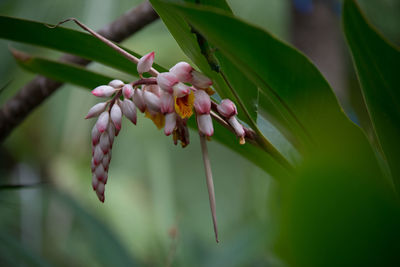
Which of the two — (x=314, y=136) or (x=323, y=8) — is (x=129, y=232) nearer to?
(x=323, y=8)

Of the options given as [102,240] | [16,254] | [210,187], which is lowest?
[102,240]

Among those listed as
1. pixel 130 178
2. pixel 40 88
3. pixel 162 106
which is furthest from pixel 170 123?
pixel 130 178

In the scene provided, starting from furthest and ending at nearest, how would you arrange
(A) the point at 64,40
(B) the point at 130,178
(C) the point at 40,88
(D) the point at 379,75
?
1. (B) the point at 130,178
2. (C) the point at 40,88
3. (A) the point at 64,40
4. (D) the point at 379,75

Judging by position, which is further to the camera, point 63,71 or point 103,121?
point 63,71

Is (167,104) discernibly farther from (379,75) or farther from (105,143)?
(379,75)

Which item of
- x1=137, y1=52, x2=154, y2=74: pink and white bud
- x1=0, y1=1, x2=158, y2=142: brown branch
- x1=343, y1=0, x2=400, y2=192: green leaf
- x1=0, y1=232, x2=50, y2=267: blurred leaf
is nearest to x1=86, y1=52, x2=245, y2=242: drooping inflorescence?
x1=137, y1=52, x2=154, y2=74: pink and white bud

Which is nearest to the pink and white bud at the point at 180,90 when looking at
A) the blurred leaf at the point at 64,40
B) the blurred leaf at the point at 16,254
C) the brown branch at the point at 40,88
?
the blurred leaf at the point at 64,40

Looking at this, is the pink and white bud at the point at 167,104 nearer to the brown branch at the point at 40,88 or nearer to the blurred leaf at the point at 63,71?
the blurred leaf at the point at 63,71
